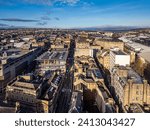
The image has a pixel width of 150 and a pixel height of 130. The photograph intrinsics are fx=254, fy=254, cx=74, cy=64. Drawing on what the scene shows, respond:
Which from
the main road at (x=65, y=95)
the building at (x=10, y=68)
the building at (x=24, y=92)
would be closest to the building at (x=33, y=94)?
the building at (x=24, y=92)

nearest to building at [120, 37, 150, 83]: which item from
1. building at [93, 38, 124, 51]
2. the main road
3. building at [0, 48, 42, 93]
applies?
building at [93, 38, 124, 51]

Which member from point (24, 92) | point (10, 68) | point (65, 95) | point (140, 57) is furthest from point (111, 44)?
point (24, 92)

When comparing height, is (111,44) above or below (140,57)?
above

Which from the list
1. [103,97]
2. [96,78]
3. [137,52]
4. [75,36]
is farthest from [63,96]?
[75,36]

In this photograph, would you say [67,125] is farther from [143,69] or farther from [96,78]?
[143,69]

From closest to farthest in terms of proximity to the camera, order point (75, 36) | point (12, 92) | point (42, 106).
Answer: point (42, 106), point (12, 92), point (75, 36)

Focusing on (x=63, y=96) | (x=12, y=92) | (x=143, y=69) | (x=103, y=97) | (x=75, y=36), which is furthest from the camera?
(x=75, y=36)

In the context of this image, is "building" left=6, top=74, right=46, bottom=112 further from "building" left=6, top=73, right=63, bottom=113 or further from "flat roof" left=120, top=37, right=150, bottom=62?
"flat roof" left=120, top=37, right=150, bottom=62

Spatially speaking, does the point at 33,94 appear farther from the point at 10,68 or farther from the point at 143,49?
the point at 143,49

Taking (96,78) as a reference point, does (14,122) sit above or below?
above

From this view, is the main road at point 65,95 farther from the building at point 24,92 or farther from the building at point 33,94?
Result: the building at point 24,92

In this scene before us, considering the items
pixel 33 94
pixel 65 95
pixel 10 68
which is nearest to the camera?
pixel 33 94
